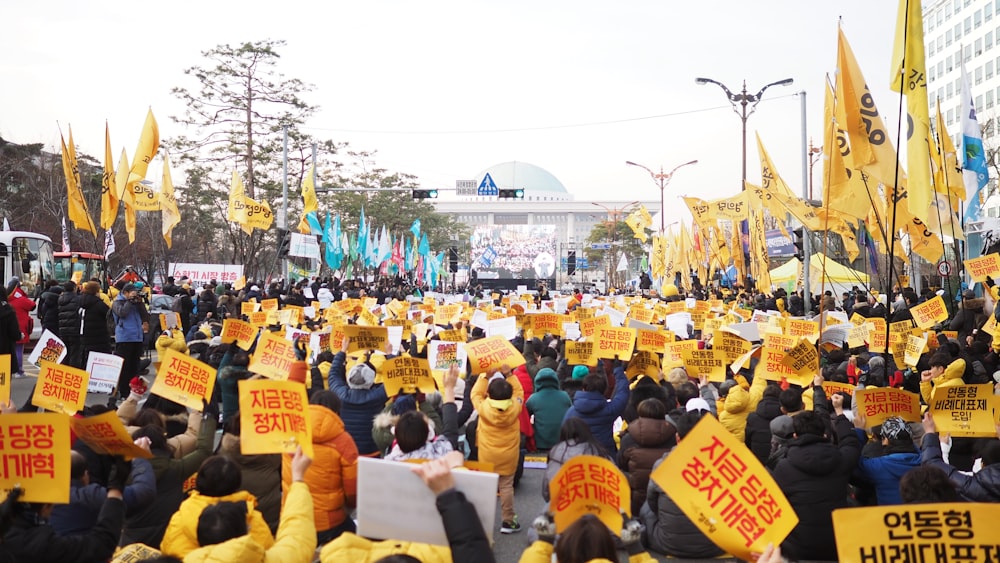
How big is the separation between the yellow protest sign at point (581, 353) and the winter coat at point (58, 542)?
6.94m

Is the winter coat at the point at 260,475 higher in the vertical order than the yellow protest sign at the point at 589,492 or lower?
lower

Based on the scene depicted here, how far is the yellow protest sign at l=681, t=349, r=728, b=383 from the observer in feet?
31.5

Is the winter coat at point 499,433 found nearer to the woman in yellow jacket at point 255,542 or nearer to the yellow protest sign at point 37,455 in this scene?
the woman in yellow jacket at point 255,542

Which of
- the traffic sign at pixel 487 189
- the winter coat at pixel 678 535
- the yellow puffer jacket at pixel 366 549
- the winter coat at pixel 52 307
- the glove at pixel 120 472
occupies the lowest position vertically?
the winter coat at pixel 678 535

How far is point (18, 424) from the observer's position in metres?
4.30

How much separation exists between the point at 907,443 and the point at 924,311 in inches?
255

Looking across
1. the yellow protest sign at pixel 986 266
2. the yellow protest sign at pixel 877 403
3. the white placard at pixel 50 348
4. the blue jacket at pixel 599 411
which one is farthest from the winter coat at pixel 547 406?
the yellow protest sign at pixel 986 266

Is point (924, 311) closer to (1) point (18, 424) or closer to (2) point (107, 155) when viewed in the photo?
(1) point (18, 424)

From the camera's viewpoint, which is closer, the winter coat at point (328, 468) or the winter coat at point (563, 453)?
the winter coat at point (328, 468)

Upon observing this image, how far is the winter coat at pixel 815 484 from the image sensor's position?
5820mm

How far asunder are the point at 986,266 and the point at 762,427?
257 inches

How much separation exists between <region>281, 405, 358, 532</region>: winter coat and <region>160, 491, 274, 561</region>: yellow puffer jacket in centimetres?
103

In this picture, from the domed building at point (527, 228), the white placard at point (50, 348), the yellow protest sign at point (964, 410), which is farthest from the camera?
the domed building at point (527, 228)

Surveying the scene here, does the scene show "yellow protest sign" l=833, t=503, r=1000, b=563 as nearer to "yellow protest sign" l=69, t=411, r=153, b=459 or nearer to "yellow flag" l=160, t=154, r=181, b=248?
"yellow protest sign" l=69, t=411, r=153, b=459
